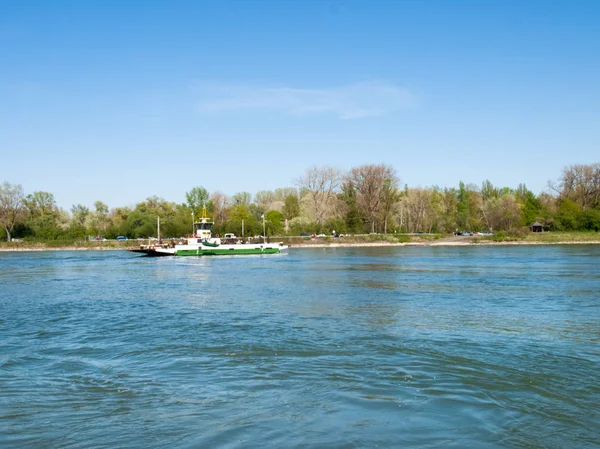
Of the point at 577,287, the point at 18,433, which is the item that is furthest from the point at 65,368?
the point at 577,287

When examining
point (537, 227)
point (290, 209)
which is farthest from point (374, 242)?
point (537, 227)

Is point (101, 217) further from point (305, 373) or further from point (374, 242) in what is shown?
point (305, 373)

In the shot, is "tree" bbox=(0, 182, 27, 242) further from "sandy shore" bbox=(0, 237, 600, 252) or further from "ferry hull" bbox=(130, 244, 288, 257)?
"ferry hull" bbox=(130, 244, 288, 257)

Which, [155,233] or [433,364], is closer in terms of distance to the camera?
[433,364]

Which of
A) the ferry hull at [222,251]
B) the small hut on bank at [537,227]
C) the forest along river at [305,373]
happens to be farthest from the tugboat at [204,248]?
the small hut on bank at [537,227]

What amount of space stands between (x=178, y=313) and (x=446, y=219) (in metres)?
103

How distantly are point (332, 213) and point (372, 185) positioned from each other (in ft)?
32.6

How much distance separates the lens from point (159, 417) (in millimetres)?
8164

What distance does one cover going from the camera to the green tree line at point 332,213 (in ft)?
315

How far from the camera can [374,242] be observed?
95.8 m

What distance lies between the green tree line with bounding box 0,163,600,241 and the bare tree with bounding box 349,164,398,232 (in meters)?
0.18

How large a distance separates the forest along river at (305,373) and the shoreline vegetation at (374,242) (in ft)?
232

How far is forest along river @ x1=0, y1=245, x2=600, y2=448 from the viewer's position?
24.9ft

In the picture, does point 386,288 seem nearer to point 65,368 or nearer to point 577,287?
point 577,287
